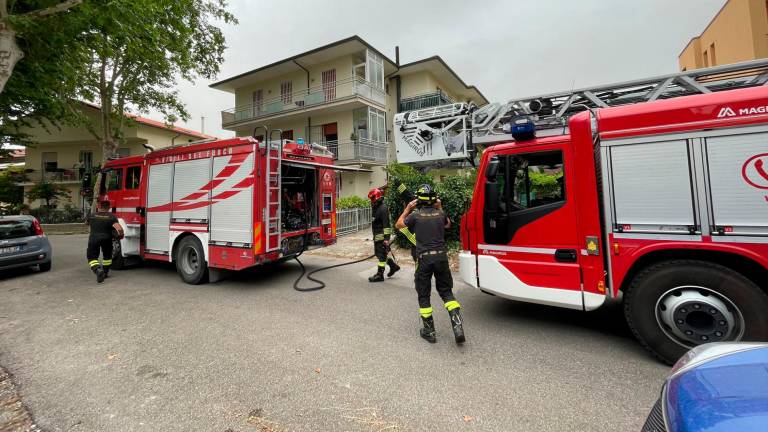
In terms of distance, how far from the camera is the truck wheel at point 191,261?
6.15 meters

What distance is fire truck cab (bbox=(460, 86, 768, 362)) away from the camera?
274cm

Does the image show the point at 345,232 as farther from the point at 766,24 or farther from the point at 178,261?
the point at 766,24

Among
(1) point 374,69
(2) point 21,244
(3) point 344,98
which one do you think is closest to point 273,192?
(2) point 21,244

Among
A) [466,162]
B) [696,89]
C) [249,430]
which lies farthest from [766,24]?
[249,430]

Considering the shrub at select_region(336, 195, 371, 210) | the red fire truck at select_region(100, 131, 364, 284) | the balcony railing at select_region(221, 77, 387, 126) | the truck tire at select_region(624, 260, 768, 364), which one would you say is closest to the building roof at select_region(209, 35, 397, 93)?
the balcony railing at select_region(221, 77, 387, 126)

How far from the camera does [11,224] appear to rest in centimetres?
721

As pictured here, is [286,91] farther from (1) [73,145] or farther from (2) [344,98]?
(1) [73,145]

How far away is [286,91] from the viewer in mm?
21578

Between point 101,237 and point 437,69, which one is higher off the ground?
point 437,69

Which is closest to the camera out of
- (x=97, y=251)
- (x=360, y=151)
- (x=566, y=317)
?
(x=566, y=317)

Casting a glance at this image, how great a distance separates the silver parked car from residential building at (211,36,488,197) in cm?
1259

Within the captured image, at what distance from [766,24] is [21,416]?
22055 millimetres

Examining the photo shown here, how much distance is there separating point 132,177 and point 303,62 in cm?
1530

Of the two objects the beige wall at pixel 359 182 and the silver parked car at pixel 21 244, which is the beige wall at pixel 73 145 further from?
the silver parked car at pixel 21 244
